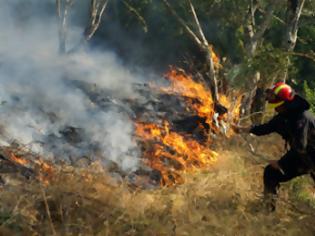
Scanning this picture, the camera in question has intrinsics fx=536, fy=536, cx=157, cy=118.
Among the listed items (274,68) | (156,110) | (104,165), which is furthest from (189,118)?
(274,68)

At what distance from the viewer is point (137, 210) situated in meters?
6.25

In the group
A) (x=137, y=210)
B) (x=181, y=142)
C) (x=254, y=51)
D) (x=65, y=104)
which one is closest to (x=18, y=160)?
(x=137, y=210)

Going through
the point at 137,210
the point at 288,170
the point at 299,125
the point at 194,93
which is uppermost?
the point at 299,125

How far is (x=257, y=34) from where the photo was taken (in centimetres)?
1261

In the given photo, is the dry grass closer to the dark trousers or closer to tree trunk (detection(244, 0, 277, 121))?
the dark trousers

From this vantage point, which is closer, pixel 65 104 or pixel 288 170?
pixel 288 170

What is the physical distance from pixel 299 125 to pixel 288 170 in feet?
2.33

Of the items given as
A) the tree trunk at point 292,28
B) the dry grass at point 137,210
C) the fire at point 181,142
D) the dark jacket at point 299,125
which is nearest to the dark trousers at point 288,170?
the dark jacket at point 299,125

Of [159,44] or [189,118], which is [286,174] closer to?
[189,118]

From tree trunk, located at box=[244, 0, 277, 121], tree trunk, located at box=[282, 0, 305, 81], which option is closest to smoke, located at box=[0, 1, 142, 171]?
tree trunk, located at box=[244, 0, 277, 121]

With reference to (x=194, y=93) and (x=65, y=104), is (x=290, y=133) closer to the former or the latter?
(x=65, y=104)

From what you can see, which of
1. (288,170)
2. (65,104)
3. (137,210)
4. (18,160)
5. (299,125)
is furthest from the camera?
(65,104)

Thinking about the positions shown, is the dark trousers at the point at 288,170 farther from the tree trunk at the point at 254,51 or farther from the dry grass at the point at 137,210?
the tree trunk at the point at 254,51

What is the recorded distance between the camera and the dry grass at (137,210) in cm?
560
